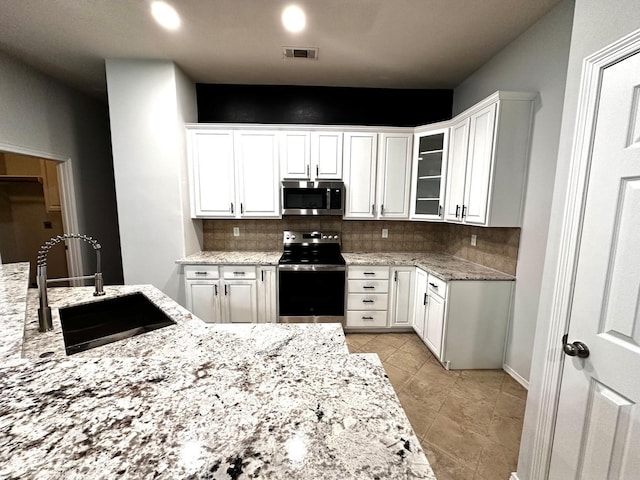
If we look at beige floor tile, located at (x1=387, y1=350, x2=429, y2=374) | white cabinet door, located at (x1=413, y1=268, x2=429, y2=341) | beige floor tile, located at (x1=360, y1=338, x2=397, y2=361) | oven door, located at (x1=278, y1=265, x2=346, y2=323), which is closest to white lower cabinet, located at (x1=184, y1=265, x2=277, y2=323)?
oven door, located at (x1=278, y1=265, x2=346, y2=323)

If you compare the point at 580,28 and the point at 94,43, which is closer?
the point at 580,28

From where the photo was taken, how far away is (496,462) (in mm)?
1618

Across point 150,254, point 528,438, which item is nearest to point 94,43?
point 150,254

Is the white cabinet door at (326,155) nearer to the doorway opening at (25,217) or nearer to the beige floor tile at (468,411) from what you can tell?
the beige floor tile at (468,411)

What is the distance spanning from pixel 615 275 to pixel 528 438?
94 centimetres

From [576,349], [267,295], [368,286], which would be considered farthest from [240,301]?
[576,349]

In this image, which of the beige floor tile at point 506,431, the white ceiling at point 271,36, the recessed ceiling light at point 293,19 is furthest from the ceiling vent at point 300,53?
the beige floor tile at point 506,431

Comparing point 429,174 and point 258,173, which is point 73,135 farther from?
point 429,174

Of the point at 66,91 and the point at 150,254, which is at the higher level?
the point at 66,91

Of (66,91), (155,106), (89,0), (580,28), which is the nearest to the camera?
(580,28)

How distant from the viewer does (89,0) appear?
1881 mm

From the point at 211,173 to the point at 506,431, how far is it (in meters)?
3.48

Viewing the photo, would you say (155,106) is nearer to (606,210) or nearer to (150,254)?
(150,254)

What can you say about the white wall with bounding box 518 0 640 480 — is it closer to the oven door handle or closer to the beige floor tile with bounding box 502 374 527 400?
the beige floor tile with bounding box 502 374 527 400
